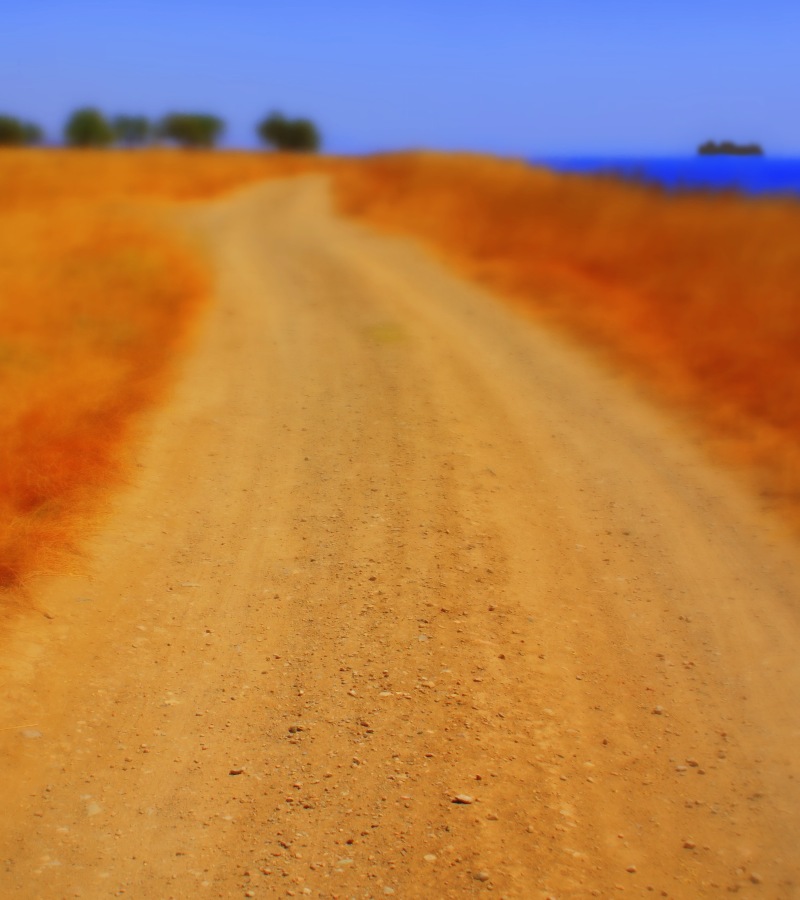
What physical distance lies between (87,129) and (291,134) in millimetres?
18158

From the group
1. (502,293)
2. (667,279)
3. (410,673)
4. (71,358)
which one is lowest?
(410,673)

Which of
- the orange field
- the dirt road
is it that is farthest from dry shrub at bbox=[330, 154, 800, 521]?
the dirt road

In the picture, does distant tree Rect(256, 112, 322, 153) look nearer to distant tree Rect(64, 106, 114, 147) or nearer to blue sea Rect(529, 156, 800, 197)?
distant tree Rect(64, 106, 114, 147)

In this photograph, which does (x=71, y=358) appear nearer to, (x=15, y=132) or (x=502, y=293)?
(x=502, y=293)

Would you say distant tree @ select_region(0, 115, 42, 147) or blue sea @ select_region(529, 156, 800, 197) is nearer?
blue sea @ select_region(529, 156, 800, 197)

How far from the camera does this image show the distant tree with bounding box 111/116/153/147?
89500 mm

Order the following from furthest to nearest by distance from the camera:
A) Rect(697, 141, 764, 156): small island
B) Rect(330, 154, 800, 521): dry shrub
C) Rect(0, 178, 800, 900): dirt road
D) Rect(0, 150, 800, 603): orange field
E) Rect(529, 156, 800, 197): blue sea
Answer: Rect(697, 141, 764, 156): small island
Rect(529, 156, 800, 197): blue sea
Rect(330, 154, 800, 521): dry shrub
Rect(0, 150, 800, 603): orange field
Rect(0, 178, 800, 900): dirt road

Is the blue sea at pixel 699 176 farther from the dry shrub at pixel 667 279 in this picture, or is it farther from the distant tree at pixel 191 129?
the distant tree at pixel 191 129

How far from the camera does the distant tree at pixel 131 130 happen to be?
3524 inches

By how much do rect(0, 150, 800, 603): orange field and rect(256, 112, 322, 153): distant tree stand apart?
6592 cm

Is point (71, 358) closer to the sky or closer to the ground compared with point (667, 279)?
closer to the ground

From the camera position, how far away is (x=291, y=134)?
91.2 meters

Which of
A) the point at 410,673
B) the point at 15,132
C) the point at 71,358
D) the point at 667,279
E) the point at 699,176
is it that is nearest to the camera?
the point at 410,673

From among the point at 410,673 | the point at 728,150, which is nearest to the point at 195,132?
the point at 728,150
